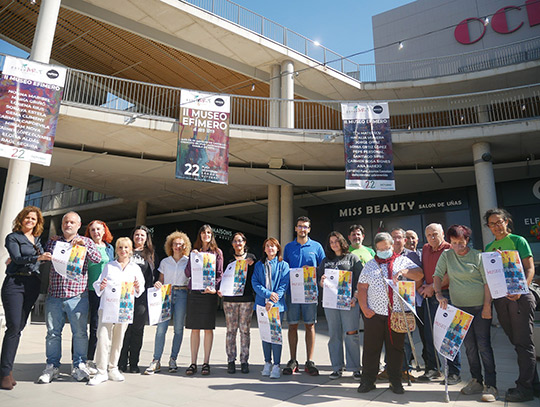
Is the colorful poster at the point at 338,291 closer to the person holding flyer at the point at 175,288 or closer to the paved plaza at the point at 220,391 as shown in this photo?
the paved plaza at the point at 220,391

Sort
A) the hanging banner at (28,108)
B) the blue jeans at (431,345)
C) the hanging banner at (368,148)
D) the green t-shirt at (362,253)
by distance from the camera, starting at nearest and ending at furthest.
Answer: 1. the blue jeans at (431,345)
2. the green t-shirt at (362,253)
3. the hanging banner at (28,108)
4. the hanging banner at (368,148)

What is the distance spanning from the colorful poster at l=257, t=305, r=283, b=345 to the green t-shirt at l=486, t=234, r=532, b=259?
2.59m

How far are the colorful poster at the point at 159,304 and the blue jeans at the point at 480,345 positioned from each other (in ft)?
11.6

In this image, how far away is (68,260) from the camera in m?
4.02

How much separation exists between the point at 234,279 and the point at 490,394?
303 centimetres

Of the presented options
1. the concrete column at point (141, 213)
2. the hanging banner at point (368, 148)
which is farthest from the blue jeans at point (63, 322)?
the concrete column at point (141, 213)

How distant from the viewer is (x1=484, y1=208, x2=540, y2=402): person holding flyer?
11.4ft

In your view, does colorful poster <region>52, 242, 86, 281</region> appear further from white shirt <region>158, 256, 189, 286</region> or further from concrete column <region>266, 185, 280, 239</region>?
concrete column <region>266, 185, 280, 239</region>

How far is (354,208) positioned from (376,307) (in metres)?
13.0

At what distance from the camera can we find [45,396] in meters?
3.48

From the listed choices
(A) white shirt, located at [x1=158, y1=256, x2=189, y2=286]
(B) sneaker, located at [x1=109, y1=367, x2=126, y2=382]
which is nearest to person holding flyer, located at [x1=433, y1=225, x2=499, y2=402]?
(A) white shirt, located at [x1=158, y1=256, x2=189, y2=286]

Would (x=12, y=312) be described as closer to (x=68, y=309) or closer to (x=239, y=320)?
(x=68, y=309)

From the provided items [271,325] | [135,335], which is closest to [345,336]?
[271,325]

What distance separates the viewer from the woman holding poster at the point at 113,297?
4043 mm
